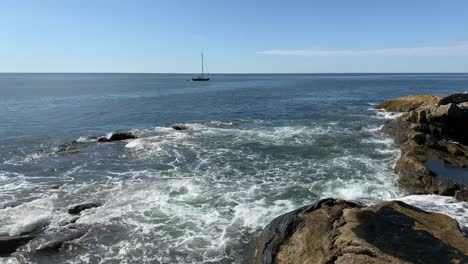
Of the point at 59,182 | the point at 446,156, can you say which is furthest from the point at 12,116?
the point at 446,156

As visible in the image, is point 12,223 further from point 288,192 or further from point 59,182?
point 288,192

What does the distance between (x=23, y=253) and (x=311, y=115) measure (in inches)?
1707

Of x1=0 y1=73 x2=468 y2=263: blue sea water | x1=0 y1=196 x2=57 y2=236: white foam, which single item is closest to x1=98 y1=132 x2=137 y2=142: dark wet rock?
x1=0 y1=73 x2=468 y2=263: blue sea water

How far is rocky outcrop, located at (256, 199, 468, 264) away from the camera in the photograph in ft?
33.6

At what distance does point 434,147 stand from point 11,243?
26436 millimetres

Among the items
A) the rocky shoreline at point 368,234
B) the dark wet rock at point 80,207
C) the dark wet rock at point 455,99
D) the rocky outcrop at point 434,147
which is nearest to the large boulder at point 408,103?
the dark wet rock at point 455,99

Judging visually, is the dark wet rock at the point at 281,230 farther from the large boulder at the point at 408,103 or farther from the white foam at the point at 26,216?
the large boulder at the point at 408,103

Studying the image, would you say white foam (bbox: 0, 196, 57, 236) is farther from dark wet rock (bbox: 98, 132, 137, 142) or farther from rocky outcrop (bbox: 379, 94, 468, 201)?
rocky outcrop (bbox: 379, 94, 468, 201)

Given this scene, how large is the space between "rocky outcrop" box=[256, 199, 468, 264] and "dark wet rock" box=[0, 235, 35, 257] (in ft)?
32.2

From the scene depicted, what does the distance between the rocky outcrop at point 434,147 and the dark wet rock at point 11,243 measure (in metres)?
19.1

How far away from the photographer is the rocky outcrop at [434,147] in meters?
19.9

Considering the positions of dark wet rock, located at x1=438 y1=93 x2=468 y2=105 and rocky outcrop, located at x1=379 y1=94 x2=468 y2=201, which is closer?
rocky outcrop, located at x1=379 y1=94 x2=468 y2=201

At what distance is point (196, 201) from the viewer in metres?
19.9

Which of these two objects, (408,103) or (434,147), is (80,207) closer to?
(434,147)
